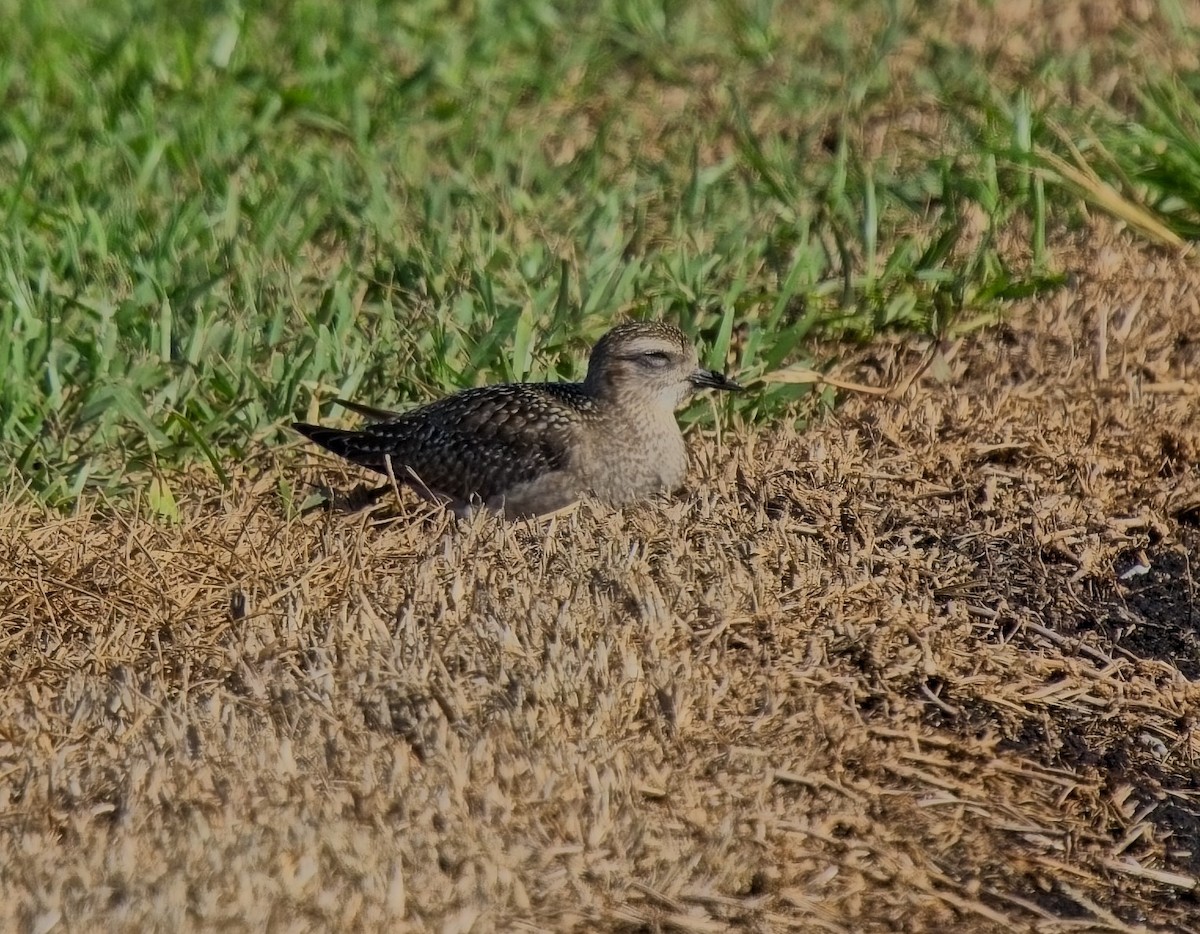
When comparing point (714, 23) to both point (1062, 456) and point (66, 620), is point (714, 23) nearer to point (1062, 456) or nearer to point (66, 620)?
point (1062, 456)

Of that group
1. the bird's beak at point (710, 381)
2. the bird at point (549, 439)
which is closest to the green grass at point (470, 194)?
the bird's beak at point (710, 381)

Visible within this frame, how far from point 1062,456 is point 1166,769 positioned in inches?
64.1

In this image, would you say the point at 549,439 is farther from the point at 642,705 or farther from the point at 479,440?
the point at 642,705

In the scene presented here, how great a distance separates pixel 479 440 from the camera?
21.7 feet

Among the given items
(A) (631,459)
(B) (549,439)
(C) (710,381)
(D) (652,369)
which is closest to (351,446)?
(B) (549,439)

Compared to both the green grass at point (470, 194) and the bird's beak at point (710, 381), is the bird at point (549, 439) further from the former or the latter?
the green grass at point (470, 194)

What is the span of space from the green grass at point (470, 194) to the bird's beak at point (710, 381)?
227mm

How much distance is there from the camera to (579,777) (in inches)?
173

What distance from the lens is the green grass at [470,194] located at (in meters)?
7.16

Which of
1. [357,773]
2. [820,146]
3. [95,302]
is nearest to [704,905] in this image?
[357,773]

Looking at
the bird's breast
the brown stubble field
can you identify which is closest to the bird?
the bird's breast

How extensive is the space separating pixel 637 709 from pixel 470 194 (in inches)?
168

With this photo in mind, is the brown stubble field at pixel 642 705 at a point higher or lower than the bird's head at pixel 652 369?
lower

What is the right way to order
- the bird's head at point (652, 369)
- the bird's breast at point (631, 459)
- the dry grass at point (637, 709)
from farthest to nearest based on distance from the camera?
the bird's head at point (652, 369)
the bird's breast at point (631, 459)
the dry grass at point (637, 709)
